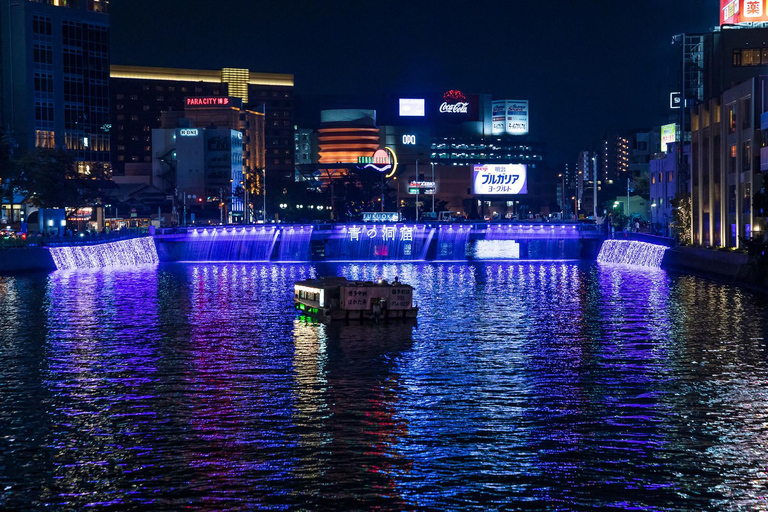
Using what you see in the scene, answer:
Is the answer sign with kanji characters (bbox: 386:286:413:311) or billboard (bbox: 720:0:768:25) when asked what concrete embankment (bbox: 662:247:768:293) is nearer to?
sign with kanji characters (bbox: 386:286:413:311)

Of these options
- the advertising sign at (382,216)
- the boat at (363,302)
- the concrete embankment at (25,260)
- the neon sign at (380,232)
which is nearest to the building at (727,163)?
the neon sign at (380,232)

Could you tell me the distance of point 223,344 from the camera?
5422 cm


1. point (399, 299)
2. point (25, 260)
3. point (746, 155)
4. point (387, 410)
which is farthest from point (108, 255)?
point (387, 410)

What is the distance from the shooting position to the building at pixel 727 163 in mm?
106062

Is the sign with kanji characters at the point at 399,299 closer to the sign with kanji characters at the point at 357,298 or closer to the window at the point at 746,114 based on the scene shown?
the sign with kanji characters at the point at 357,298

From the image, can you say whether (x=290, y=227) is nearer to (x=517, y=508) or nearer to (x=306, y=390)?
(x=306, y=390)

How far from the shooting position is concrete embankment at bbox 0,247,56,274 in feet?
361

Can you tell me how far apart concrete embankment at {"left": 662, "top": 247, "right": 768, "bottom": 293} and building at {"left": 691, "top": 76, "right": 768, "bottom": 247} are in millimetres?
4839

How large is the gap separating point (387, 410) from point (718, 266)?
71.5 m

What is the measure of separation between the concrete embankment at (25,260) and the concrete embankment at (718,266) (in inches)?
2856

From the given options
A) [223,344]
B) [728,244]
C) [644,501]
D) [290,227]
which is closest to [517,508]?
[644,501]

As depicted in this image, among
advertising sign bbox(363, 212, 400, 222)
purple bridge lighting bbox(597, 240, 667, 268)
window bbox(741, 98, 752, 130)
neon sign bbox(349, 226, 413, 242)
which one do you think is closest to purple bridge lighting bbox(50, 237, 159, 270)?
neon sign bbox(349, 226, 413, 242)

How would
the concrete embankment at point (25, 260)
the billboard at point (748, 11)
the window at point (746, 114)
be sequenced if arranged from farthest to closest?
1. the billboard at point (748, 11)
2. the concrete embankment at point (25, 260)
3. the window at point (746, 114)

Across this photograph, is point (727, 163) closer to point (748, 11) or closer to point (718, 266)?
point (718, 266)
